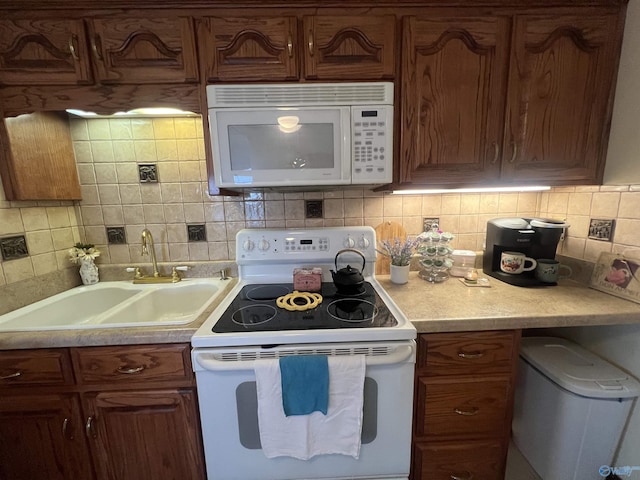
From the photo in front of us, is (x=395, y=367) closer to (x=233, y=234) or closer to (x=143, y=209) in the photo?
(x=233, y=234)

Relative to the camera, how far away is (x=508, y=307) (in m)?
1.09

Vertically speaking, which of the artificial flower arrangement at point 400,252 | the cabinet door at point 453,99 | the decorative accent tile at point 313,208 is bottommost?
the artificial flower arrangement at point 400,252

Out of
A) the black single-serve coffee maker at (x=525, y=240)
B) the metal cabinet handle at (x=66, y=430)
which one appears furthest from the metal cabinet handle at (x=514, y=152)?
the metal cabinet handle at (x=66, y=430)

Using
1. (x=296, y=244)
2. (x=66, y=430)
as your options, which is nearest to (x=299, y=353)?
(x=296, y=244)

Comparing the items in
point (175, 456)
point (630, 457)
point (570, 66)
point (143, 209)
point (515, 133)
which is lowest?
point (630, 457)

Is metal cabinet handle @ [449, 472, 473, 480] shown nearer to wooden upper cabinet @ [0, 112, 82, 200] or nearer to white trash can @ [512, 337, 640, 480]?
white trash can @ [512, 337, 640, 480]

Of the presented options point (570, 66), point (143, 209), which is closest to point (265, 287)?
point (143, 209)

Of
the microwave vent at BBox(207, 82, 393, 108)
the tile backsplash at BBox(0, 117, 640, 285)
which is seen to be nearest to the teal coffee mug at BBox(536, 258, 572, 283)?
the tile backsplash at BBox(0, 117, 640, 285)

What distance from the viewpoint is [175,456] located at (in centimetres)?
106

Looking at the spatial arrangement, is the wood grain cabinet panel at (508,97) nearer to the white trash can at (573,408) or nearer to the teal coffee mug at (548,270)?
the teal coffee mug at (548,270)

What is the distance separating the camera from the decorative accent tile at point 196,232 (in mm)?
1540

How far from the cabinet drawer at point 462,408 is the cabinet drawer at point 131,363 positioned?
92 centimetres

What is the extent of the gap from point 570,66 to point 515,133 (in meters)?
0.35

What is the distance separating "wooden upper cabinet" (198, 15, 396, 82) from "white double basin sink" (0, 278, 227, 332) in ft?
3.37
